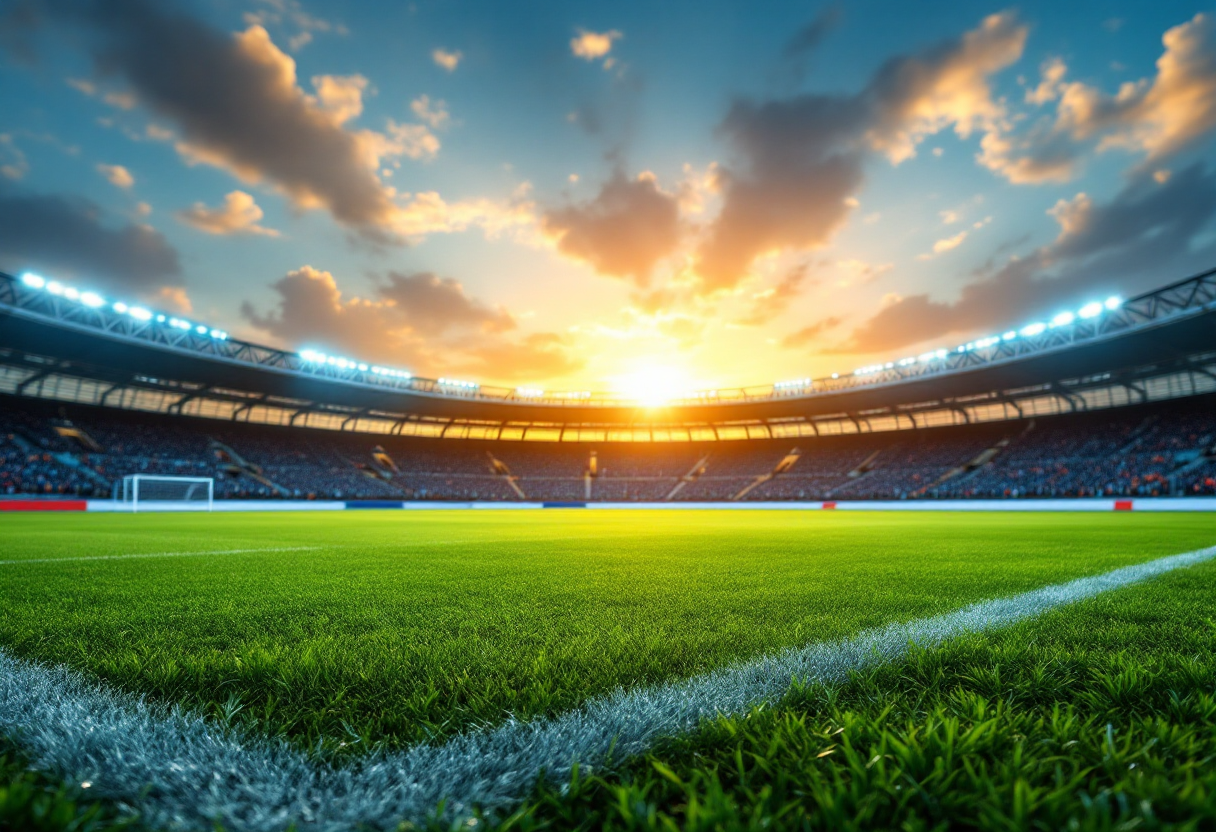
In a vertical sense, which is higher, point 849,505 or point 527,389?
point 527,389

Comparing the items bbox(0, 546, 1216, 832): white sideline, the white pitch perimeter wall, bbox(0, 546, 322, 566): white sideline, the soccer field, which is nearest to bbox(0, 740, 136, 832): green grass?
bbox(0, 546, 1216, 832): white sideline

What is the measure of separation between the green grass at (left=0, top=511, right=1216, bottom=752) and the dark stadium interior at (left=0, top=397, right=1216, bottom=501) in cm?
3373

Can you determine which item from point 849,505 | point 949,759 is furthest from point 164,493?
point 849,505

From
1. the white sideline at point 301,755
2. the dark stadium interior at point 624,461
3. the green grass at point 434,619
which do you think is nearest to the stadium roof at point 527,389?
the dark stadium interior at point 624,461

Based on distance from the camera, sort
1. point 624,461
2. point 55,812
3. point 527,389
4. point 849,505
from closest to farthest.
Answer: point 55,812, point 849,505, point 527,389, point 624,461

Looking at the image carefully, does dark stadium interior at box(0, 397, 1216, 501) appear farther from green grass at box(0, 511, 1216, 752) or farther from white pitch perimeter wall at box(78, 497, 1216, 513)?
A: green grass at box(0, 511, 1216, 752)

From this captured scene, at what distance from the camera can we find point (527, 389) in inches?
1858

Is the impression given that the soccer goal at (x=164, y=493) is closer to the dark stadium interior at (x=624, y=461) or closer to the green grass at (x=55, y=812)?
the dark stadium interior at (x=624, y=461)

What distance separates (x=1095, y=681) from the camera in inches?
71.4

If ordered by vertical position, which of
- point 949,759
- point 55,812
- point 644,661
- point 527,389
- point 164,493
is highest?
point 527,389

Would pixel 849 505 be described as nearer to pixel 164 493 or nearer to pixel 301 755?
pixel 301 755

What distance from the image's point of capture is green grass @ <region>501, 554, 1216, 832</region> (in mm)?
1020

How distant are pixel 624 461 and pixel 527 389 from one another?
16.0 meters

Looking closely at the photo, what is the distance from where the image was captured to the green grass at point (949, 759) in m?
1.02
